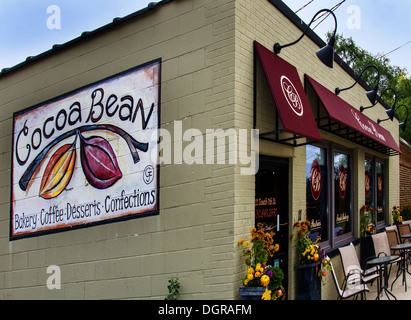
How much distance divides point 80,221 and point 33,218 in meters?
1.10

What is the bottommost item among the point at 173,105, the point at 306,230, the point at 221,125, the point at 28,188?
the point at 306,230

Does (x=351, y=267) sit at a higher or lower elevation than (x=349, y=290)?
higher

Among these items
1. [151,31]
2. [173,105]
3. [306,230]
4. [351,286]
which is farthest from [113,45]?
[351,286]

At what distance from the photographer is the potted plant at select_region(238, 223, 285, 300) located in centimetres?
376

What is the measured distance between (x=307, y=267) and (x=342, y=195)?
3.18 metres

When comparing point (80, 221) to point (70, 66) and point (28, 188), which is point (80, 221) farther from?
point (70, 66)

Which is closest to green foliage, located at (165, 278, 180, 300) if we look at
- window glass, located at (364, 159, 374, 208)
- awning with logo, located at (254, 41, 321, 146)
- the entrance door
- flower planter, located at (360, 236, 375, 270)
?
the entrance door

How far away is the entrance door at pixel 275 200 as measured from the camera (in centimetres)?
482

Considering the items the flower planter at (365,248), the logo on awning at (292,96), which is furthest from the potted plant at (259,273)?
the flower planter at (365,248)

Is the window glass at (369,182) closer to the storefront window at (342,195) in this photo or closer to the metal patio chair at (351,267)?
the storefront window at (342,195)

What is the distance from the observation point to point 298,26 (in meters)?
5.69

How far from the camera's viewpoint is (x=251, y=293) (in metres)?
3.78

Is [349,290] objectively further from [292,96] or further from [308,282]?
[292,96]

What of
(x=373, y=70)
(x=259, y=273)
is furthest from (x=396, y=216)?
(x=373, y=70)
